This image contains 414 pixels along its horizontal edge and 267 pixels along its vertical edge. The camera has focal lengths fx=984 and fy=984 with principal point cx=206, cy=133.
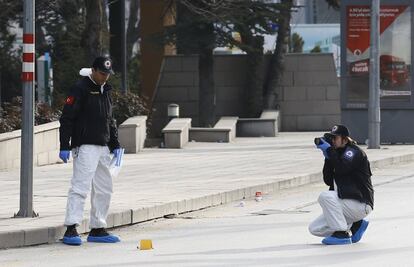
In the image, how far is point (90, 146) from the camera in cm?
1061

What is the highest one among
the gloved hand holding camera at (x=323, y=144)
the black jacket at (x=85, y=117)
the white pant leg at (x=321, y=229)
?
the black jacket at (x=85, y=117)

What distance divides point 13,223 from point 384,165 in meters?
12.4

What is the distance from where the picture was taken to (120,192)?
14.8 metres

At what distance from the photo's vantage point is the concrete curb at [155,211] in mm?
10633

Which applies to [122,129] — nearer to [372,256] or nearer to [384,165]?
[384,165]

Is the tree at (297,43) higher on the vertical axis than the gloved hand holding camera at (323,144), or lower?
higher

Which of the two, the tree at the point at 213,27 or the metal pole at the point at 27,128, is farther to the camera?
the tree at the point at 213,27

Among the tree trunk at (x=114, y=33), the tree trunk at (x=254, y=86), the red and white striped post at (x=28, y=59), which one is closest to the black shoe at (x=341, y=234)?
the red and white striped post at (x=28, y=59)

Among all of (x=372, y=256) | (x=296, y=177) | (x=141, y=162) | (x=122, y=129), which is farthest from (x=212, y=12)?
(x=372, y=256)

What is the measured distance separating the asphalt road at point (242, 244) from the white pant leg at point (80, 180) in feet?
1.19

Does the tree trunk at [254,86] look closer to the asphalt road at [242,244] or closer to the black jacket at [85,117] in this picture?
the asphalt road at [242,244]

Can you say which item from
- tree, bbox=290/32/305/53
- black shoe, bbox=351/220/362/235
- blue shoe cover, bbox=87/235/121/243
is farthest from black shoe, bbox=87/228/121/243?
tree, bbox=290/32/305/53

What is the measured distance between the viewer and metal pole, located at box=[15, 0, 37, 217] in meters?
11.6

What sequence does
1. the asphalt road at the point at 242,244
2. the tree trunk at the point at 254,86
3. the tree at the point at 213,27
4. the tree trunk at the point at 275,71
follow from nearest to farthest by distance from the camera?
the asphalt road at the point at 242,244, the tree at the point at 213,27, the tree trunk at the point at 275,71, the tree trunk at the point at 254,86
